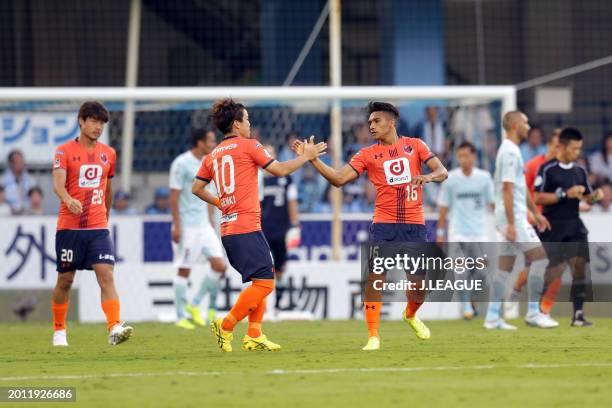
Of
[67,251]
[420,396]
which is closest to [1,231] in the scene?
[67,251]

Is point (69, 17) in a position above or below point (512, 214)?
above

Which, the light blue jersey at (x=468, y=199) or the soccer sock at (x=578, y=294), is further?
the light blue jersey at (x=468, y=199)

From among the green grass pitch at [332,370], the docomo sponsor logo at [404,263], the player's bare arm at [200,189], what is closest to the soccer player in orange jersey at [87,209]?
the green grass pitch at [332,370]

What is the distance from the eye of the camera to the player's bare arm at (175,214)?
1481cm

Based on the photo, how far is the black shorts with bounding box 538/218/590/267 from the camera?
13.8 m

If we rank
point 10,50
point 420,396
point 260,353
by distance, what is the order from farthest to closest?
point 10,50
point 260,353
point 420,396

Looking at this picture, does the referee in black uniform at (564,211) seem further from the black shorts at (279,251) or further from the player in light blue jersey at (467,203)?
the black shorts at (279,251)

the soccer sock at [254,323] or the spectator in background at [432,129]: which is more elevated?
the spectator in background at [432,129]

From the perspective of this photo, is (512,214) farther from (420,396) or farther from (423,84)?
(423,84)

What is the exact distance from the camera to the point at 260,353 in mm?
10516

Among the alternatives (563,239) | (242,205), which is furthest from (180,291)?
(242,205)

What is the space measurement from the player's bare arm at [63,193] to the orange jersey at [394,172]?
94.3 inches

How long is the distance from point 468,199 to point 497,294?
2.48 m

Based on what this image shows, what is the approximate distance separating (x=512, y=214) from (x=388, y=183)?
299 cm
